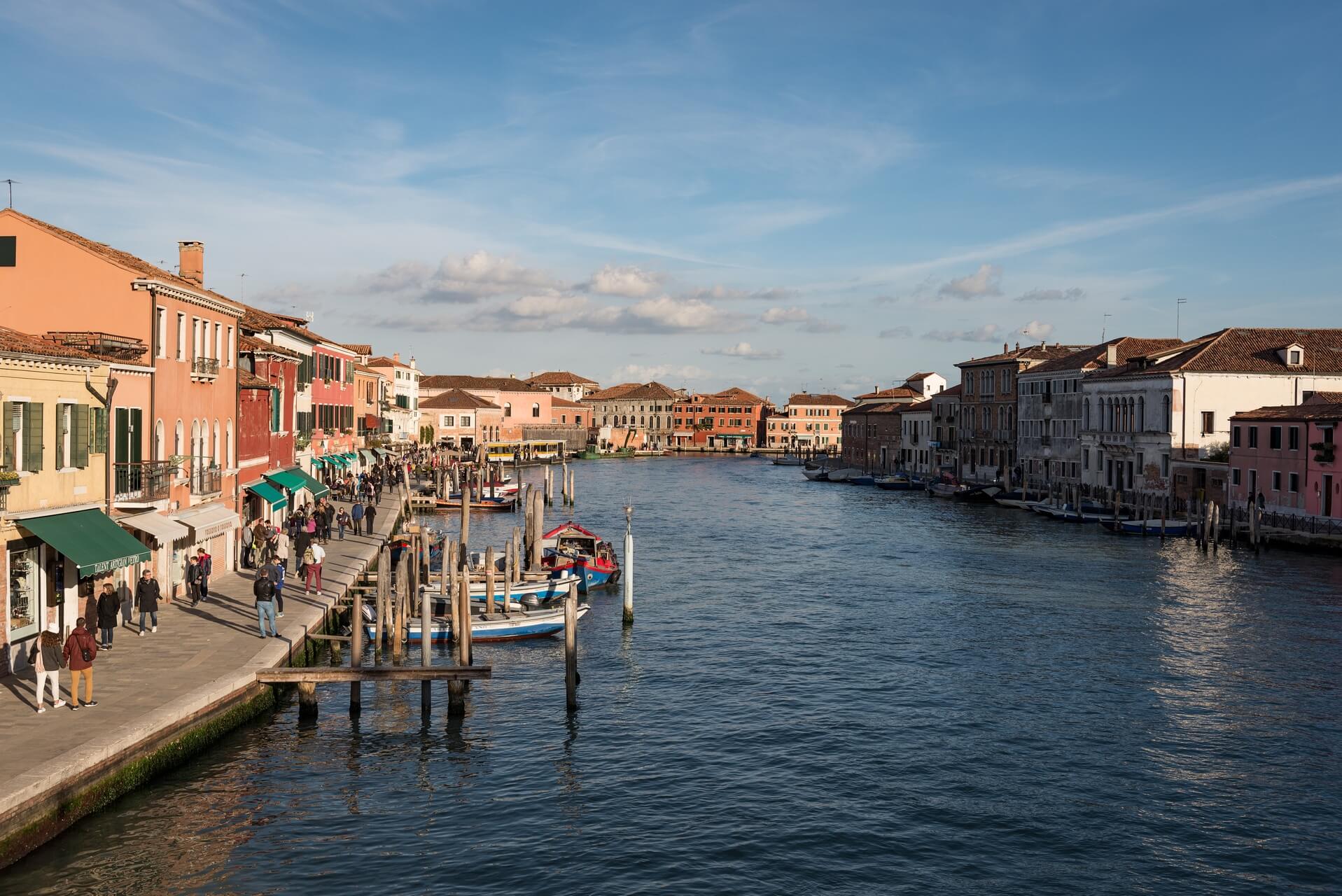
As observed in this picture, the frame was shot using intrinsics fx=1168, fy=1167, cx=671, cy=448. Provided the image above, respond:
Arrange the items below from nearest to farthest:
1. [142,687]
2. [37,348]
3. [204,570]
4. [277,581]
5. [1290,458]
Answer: [142,687], [37,348], [277,581], [204,570], [1290,458]

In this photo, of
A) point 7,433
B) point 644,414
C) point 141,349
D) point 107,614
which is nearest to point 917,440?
point 644,414

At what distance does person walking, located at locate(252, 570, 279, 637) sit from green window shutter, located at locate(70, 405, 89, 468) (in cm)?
393

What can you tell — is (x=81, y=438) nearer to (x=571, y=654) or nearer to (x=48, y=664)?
(x=48, y=664)

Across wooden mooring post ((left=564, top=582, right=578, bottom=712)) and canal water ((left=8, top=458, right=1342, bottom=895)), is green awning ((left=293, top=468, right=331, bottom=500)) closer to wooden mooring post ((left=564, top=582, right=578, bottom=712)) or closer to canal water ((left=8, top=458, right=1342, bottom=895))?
canal water ((left=8, top=458, right=1342, bottom=895))

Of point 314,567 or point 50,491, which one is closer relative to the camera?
point 50,491

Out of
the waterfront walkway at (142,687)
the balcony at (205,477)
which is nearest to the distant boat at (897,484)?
the balcony at (205,477)

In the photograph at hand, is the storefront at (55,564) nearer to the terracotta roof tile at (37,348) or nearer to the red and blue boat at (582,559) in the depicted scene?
the terracotta roof tile at (37,348)

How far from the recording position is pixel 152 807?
1650 centimetres

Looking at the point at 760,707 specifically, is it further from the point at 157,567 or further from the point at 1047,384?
the point at 1047,384

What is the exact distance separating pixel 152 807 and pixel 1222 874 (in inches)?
585

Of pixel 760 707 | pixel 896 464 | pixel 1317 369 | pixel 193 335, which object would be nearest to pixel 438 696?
pixel 760 707

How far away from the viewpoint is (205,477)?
96.5ft

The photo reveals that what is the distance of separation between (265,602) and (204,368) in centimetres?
844

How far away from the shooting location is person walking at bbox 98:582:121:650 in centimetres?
2086
